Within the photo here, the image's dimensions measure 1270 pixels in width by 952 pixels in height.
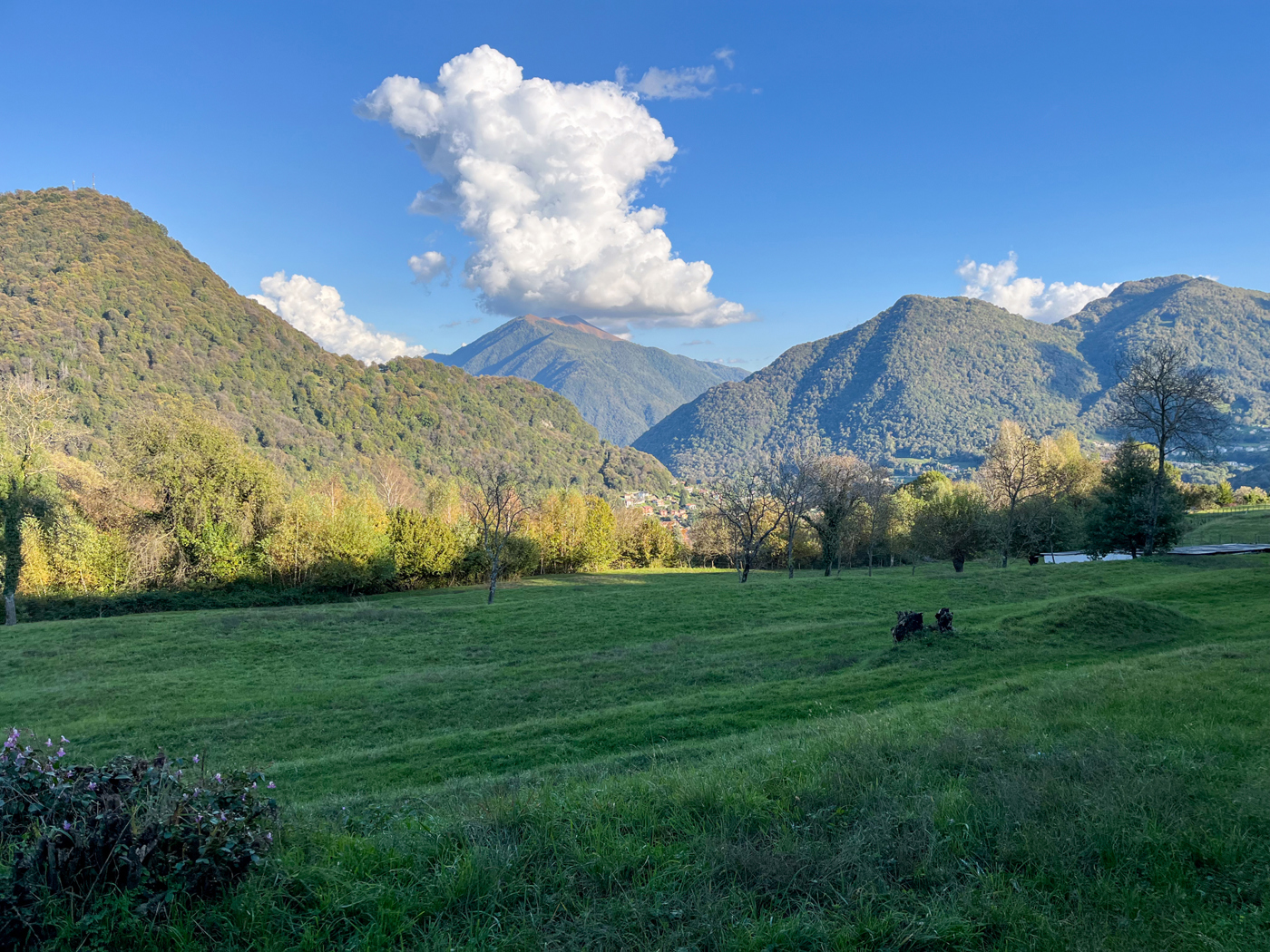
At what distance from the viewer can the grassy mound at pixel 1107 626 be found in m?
15.7

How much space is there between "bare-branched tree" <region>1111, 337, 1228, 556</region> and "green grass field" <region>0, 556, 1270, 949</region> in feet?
66.4

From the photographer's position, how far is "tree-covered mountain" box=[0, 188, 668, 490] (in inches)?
3794

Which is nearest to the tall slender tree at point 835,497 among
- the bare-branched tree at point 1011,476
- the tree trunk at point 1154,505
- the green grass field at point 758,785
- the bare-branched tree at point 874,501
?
the bare-branched tree at point 874,501

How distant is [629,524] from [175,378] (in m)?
93.4

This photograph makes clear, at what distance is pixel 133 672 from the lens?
19297mm

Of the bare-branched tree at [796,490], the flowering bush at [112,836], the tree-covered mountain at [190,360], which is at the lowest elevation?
the flowering bush at [112,836]

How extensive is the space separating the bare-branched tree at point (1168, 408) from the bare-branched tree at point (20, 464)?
5850cm

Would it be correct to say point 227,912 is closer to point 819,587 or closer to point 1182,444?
point 819,587

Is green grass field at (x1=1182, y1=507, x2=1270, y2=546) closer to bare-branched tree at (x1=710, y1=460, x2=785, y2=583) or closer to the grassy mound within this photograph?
bare-branched tree at (x1=710, y1=460, x2=785, y2=583)

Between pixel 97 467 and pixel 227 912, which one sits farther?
pixel 97 467

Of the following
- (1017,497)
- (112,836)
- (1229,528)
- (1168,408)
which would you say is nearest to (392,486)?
(1017,497)

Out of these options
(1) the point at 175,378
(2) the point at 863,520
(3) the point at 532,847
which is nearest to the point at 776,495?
(2) the point at 863,520

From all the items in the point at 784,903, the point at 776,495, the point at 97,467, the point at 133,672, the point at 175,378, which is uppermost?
the point at 175,378

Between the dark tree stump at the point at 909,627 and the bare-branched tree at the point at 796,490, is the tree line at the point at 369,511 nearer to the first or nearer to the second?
the bare-branched tree at the point at 796,490
